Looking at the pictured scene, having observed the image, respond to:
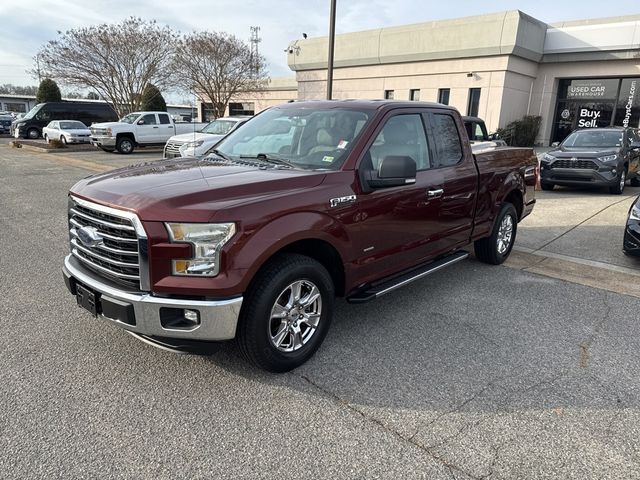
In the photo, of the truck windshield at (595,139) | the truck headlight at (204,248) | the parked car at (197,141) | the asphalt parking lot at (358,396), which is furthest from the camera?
the parked car at (197,141)

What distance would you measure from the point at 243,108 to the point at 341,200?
38.4 m

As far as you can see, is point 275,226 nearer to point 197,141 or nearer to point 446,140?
point 446,140

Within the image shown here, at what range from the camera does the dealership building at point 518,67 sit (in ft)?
73.7

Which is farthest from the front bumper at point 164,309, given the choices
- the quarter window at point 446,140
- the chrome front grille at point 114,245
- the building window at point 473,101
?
the building window at point 473,101

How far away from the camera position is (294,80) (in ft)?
119

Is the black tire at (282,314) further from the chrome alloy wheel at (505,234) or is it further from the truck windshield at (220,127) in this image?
the truck windshield at (220,127)

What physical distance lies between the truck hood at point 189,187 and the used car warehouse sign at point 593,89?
2521 centimetres

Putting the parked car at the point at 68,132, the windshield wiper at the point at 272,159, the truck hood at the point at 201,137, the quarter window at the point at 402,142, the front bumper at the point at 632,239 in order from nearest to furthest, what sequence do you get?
the windshield wiper at the point at 272,159 → the quarter window at the point at 402,142 → the front bumper at the point at 632,239 → the truck hood at the point at 201,137 → the parked car at the point at 68,132

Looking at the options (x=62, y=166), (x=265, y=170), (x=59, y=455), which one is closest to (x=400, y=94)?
(x=62, y=166)

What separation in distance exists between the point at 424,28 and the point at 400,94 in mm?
3702

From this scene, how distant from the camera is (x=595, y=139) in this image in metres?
12.7

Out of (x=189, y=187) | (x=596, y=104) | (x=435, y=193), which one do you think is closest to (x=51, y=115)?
(x=596, y=104)

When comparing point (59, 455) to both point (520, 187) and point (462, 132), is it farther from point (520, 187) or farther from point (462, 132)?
point (520, 187)

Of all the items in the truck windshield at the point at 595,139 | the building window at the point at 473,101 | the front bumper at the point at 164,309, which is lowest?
the front bumper at the point at 164,309
